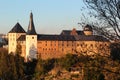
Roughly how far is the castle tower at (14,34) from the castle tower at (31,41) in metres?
3.24

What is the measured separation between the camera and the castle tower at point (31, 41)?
6499 centimetres

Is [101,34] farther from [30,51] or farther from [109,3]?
[30,51]

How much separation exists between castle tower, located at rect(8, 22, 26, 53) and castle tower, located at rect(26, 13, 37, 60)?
3239mm

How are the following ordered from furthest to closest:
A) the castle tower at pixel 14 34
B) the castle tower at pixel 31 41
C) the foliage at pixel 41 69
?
the castle tower at pixel 14 34 → the castle tower at pixel 31 41 → the foliage at pixel 41 69

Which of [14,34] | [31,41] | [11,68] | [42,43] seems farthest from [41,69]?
[14,34]

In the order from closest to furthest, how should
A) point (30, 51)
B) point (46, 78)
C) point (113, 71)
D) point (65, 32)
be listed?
point (113, 71), point (46, 78), point (30, 51), point (65, 32)

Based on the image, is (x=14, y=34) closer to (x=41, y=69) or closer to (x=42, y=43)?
(x=42, y=43)

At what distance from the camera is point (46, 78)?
138ft

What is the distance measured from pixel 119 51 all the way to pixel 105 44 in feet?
0.93

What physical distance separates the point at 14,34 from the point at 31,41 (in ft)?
22.2

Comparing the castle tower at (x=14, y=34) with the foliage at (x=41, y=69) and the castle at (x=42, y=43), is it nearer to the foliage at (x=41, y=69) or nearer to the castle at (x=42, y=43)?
the castle at (x=42, y=43)

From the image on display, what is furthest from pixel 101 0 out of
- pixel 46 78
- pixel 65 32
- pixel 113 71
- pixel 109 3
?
pixel 65 32

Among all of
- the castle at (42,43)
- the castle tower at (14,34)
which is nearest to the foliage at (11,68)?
the castle at (42,43)

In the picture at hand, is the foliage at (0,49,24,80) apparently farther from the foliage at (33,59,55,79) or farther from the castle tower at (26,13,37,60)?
the castle tower at (26,13,37,60)
